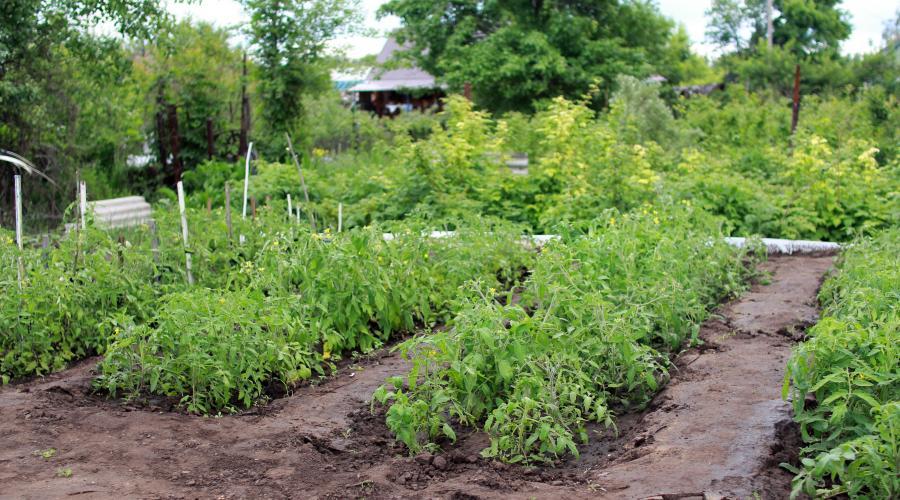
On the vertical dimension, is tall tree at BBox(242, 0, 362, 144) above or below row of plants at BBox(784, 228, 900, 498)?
above

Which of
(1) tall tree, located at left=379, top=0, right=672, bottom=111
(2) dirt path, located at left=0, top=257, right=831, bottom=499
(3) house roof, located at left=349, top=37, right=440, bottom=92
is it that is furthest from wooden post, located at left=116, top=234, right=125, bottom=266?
(3) house roof, located at left=349, top=37, right=440, bottom=92

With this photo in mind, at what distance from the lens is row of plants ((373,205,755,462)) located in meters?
4.51

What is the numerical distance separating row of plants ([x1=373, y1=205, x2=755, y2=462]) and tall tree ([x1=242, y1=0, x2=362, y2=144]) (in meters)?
10.6

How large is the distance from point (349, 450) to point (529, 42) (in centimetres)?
1873

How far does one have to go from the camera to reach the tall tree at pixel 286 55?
16047 millimetres

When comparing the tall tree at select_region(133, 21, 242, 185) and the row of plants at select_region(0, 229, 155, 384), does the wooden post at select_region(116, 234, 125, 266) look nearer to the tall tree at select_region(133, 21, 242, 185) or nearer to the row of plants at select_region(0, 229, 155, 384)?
the row of plants at select_region(0, 229, 155, 384)

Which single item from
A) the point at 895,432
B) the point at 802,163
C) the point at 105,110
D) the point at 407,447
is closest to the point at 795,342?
the point at 895,432

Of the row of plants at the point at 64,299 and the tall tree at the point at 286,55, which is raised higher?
the tall tree at the point at 286,55

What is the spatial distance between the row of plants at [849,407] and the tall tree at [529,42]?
702 inches

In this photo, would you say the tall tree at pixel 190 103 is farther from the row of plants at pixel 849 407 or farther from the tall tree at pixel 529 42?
the row of plants at pixel 849 407

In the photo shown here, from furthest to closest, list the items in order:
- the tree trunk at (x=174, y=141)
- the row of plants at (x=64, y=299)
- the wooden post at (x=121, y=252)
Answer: the tree trunk at (x=174, y=141)
the wooden post at (x=121, y=252)
the row of plants at (x=64, y=299)

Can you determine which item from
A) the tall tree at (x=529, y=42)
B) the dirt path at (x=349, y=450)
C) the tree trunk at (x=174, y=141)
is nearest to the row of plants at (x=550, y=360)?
the dirt path at (x=349, y=450)

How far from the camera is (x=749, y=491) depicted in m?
3.78

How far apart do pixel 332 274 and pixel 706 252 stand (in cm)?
301
